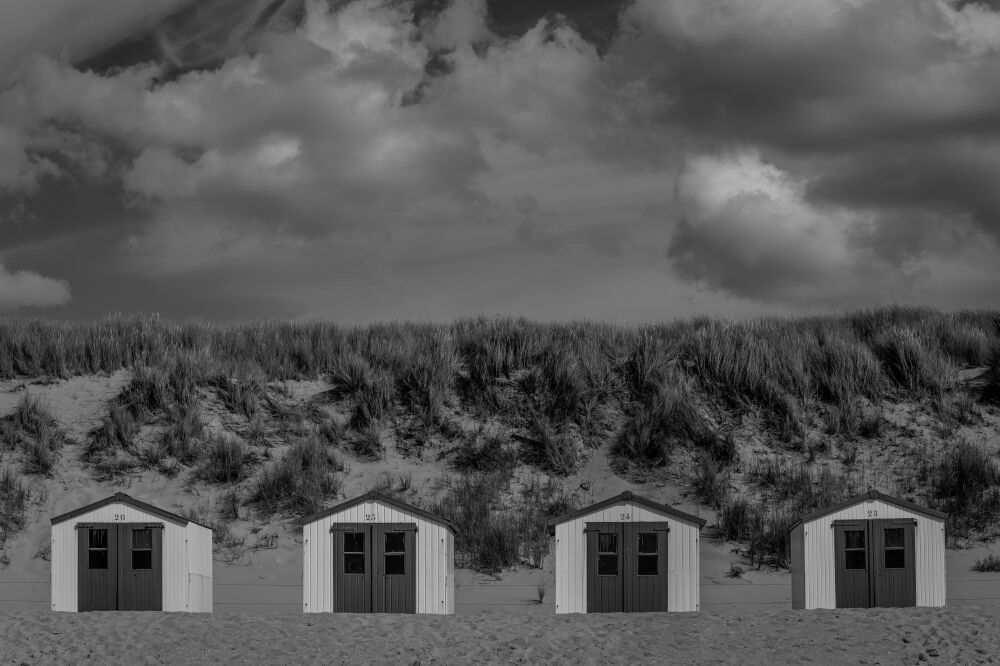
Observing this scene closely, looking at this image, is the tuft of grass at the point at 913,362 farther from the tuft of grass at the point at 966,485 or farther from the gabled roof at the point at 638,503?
the gabled roof at the point at 638,503

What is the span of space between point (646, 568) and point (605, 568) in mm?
639

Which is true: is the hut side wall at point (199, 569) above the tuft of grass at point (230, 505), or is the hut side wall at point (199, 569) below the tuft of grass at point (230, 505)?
below

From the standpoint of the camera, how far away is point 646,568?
20406mm

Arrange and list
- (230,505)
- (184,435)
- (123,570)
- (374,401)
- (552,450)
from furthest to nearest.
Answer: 1. (374,401)
2. (184,435)
3. (552,450)
4. (230,505)
5. (123,570)

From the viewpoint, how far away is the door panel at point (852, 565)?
20547 millimetres

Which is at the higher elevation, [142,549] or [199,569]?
[142,549]

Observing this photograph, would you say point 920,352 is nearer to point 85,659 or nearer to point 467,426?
point 467,426

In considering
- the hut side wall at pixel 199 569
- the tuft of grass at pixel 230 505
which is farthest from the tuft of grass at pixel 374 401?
the hut side wall at pixel 199 569

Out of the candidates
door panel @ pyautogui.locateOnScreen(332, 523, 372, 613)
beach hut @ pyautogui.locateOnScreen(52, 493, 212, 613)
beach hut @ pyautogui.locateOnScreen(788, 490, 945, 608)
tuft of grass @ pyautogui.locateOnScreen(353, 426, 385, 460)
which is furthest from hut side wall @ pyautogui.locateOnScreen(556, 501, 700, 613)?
tuft of grass @ pyautogui.locateOnScreen(353, 426, 385, 460)

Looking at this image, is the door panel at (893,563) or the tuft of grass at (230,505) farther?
the tuft of grass at (230,505)

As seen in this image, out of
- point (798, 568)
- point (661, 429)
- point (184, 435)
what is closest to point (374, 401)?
point (184, 435)

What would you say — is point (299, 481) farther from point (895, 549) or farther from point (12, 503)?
point (895, 549)

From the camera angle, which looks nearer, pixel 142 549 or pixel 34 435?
pixel 142 549

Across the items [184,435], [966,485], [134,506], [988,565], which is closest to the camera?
[134,506]
